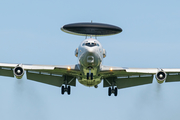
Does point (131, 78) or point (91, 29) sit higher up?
point (91, 29)

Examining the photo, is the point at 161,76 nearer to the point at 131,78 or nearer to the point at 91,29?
the point at 131,78

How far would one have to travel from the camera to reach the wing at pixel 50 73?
169ft

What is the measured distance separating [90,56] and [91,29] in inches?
419

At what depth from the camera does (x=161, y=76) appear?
4959cm

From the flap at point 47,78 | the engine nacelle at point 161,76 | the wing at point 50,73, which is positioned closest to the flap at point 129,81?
the wing at point 50,73

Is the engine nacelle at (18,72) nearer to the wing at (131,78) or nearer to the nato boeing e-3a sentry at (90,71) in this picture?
the nato boeing e-3a sentry at (90,71)

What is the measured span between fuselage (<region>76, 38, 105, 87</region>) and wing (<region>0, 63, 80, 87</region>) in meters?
3.48

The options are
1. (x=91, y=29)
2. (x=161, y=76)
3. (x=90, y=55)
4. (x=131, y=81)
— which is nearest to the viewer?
(x=90, y=55)

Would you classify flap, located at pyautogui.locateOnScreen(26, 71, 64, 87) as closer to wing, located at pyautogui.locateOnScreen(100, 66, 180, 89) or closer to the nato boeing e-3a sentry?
the nato boeing e-3a sentry

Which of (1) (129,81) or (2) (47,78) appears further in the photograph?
(1) (129,81)

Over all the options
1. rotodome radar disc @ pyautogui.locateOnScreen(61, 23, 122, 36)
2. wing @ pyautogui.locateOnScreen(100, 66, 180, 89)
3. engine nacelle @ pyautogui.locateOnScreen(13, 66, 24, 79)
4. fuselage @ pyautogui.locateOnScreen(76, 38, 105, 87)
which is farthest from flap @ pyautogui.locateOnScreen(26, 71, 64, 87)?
fuselage @ pyautogui.locateOnScreen(76, 38, 105, 87)

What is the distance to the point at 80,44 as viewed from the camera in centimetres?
4725

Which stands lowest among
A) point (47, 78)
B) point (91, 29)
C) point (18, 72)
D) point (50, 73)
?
point (47, 78)

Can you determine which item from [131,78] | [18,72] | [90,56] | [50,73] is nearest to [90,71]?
[90,56]
